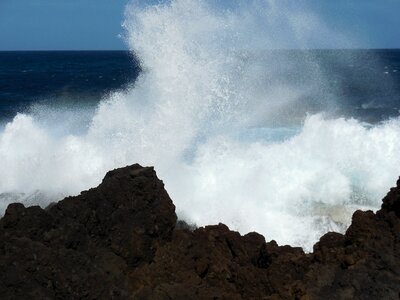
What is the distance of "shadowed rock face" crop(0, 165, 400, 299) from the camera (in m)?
4.20

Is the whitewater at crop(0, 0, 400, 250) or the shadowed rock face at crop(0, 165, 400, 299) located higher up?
the whitewater at crop(0, 0, 400, 250)

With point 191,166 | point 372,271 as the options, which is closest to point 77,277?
point 372,271

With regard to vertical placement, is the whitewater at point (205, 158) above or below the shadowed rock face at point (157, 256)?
above

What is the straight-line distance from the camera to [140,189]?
528cm

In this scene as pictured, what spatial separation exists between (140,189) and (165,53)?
9300 millimetres

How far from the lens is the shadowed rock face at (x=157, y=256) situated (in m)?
4.20

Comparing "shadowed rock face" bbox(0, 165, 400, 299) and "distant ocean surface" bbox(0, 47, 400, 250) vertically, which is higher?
"distant ocean surface" bbox(0, 47, 400, 250)

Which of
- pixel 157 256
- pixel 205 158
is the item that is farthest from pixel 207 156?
pixel 157 256

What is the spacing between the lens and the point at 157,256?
4.98 meters

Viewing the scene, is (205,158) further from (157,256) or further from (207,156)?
(157,256)

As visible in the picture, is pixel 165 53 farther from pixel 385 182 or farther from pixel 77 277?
pixel 77 277

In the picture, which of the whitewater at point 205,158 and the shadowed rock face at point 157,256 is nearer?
the shadowed rock face at point 157,256

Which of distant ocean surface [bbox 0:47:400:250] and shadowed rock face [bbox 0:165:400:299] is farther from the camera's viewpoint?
distant ocean surface [bbox 0:47:400:250]

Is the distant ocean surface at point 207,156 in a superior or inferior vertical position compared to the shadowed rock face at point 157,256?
superior
